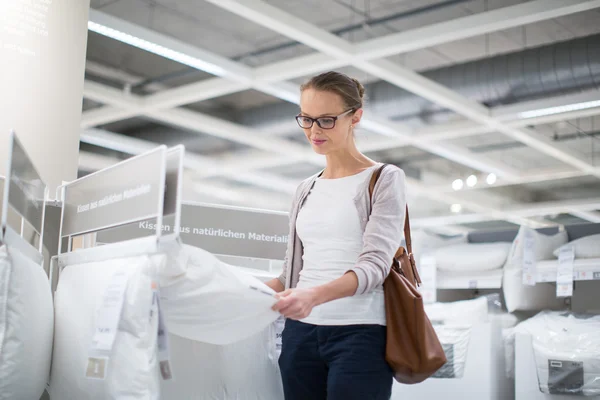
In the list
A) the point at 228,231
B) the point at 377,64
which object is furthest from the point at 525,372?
the point at 377,64

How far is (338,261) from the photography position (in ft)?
5.54

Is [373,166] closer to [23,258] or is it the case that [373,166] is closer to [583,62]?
[23,258]

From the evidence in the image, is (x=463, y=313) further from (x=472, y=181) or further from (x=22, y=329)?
(x=472, y=181)

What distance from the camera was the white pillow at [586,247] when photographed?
388 centimetres

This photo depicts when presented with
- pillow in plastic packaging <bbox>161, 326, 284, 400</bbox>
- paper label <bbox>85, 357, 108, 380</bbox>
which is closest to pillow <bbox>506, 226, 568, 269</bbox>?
pillow in plastic packaging <bbox>161, 326, 284, 400</bbox>

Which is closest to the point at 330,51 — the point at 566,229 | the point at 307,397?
the point at 566,229

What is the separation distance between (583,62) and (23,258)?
5.40 m

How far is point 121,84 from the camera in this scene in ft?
27.2

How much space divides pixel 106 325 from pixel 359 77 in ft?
22.8

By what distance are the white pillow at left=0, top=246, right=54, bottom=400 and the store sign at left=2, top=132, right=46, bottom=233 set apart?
0.42 ft

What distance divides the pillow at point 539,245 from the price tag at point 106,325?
2.98 metres

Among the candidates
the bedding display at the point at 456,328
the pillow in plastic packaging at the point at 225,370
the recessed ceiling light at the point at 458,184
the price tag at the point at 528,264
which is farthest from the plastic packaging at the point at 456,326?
the recessed ceiling light at the point at 458,184

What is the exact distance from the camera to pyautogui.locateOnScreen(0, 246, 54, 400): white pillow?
1588 mm

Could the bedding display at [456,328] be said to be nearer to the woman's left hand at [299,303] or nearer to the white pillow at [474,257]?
the white pillow at [474,257]
